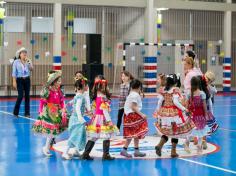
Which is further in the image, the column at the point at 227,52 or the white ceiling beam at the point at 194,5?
the column at the point at 227,52

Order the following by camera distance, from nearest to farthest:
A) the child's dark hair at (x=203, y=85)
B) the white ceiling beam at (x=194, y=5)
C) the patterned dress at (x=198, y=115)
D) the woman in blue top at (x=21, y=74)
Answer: the patterned dress at (x=198, y=115) < the child's dark hair at (x=203, y=85) < the woman in blue top at (x=21, y=74) < the white ceiling beam at (x=194, y=5)

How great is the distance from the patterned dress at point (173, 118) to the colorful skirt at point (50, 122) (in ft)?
5.30

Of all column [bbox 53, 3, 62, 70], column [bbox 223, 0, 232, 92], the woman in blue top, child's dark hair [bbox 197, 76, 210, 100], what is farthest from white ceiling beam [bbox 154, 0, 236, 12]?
child's dark hair [bbox 197, 76, 210, 100]

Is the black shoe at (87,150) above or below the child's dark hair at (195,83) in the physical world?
below

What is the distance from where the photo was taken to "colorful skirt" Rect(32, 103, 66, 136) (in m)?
8.65

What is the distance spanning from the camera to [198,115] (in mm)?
8938

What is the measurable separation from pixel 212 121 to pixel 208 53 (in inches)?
604

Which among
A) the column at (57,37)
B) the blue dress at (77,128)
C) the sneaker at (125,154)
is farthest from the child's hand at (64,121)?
the column at (57,37)

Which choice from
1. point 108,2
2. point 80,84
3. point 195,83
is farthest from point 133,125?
point 108,2

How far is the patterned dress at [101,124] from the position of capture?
821cm

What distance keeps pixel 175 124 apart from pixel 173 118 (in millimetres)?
100

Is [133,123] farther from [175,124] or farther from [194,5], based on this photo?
[194,5]

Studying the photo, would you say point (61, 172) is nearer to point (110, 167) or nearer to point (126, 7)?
point (110, 167)

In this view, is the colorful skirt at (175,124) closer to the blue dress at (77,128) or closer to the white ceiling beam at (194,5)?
the blue dress at (77,128)
